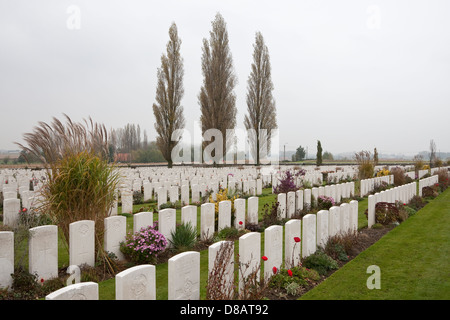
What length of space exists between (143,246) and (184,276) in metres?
2.26

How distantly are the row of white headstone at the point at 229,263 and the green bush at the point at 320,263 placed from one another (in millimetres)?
113

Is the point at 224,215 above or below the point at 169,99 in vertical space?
below

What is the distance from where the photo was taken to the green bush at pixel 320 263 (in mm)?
5047

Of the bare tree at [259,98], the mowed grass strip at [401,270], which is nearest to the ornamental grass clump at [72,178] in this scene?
the mowed grass strip at [401,270]

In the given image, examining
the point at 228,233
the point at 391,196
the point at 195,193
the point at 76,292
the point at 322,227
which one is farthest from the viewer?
the point at 195,193

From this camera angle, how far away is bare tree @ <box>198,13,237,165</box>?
31.5 m

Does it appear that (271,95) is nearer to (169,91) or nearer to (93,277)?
(169,91)

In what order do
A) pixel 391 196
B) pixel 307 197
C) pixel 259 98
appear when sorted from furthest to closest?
pixel 259 98, pixel 307 197, pixel 391 196

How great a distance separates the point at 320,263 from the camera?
5094 mm

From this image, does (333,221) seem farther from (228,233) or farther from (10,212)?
(10,212)

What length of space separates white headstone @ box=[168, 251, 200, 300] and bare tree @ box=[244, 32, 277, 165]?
30.6 metres

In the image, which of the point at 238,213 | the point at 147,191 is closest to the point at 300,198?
the point at 238,213

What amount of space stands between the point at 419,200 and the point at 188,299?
1215 centimetres
